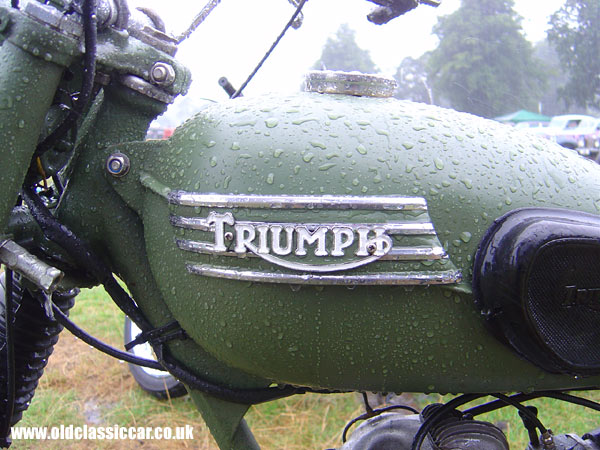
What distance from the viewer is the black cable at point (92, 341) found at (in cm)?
108

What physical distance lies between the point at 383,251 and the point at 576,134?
12608mm

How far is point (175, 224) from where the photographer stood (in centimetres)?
85

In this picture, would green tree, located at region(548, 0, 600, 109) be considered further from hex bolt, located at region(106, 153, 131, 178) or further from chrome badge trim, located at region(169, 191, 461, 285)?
hex bolt, located at region(106, 153, 131, 178)

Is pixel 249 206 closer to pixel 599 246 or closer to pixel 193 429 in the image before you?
pixel 599 246

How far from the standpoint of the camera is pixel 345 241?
29.6 inches

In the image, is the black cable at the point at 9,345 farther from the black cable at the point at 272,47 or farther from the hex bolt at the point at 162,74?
the black cable at the point at 272,47

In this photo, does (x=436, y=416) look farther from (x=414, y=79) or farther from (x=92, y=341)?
(x=414, y=79)

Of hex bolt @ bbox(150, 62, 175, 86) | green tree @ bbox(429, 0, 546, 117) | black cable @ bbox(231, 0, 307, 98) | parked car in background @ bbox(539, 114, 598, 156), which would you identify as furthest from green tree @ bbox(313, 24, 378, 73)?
parked car in background @ bbox(539, 114, 598, 156)

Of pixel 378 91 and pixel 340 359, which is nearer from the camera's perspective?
pixel 340 359

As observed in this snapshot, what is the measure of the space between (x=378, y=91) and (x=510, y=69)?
4998 millimetres

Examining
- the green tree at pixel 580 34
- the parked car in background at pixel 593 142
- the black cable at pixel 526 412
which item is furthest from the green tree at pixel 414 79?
the parked car in background at pixel 593 142

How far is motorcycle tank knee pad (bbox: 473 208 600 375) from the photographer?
0.74 meters

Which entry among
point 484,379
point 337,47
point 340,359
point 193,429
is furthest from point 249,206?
point 337,47

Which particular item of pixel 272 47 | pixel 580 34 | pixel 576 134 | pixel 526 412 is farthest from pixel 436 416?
pixel 576 134
